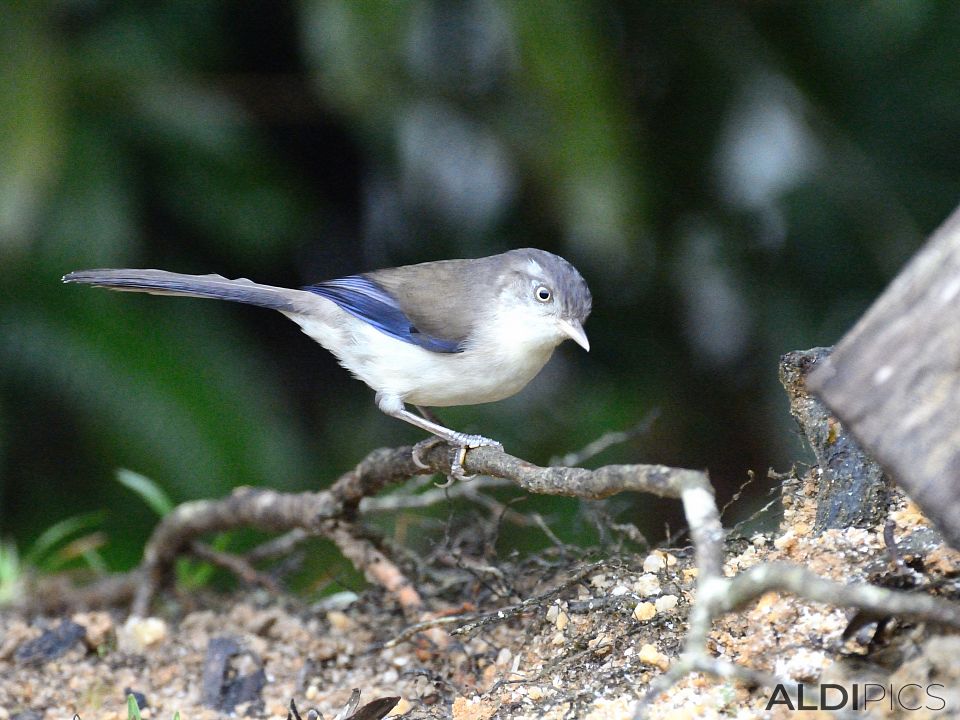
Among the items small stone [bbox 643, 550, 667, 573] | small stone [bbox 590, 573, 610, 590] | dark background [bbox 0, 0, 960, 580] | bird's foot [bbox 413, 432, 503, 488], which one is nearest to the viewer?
small stone [bbox 643, 550, 667, 573]

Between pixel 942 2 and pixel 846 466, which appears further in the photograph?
pixel 942 2

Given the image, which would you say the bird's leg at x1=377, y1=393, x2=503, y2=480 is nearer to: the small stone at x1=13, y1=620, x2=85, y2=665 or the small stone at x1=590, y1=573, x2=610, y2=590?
the small stone at x1=590, y1=573, x2=610, y2=590

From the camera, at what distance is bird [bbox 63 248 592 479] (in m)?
4.20

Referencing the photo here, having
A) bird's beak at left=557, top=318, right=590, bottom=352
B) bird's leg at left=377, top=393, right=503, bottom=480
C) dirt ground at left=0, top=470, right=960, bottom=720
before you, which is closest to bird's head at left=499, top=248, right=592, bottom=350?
bird's beak at left=557, top=318, right=590, bottom=352

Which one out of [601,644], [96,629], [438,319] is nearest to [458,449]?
[438,319]

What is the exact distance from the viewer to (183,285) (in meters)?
4.12

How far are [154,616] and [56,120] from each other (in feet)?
9.06

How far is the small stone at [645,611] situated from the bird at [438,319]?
1.20 m

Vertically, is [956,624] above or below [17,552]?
below

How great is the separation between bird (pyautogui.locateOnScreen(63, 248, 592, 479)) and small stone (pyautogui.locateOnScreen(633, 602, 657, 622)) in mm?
1201

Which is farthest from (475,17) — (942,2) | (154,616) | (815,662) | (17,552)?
(815,662)

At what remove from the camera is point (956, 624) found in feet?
7.04

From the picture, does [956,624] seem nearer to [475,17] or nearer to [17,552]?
[475,17]

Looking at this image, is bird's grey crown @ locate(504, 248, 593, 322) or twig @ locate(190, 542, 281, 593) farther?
twig @ locate(190, 542, 281, 593)
